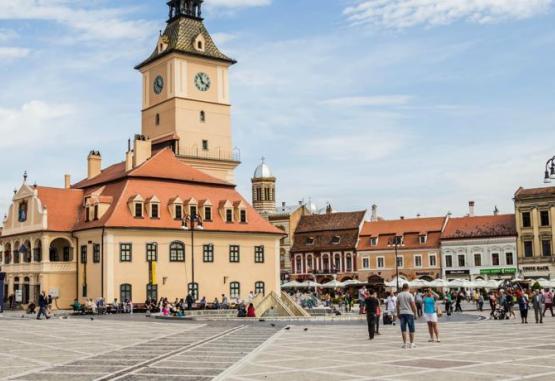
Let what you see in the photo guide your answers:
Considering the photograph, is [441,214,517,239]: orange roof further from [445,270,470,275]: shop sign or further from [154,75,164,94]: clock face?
[154,75,164,94]: clock face

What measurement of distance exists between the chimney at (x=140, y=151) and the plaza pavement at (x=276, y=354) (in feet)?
107

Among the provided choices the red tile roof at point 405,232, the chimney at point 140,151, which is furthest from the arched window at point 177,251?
the red tile roof at point 405,232

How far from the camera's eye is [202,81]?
71812 millimetres

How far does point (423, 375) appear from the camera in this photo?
14531 mm

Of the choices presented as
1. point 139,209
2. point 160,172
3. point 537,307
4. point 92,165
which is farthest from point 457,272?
point 537,307

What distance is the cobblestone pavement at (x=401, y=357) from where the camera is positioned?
1454 cm

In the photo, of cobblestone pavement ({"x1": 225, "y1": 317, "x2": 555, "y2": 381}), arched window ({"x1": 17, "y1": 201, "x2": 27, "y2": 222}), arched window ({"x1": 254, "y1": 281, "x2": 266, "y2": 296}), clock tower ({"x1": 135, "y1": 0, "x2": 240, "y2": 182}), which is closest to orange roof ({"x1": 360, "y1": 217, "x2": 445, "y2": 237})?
clock tower ({"x1": 135, "y1": 0, "x2": 240, "y2": 182})

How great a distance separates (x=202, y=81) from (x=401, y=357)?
186ft

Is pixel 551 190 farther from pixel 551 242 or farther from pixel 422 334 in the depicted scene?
pixel 422 334

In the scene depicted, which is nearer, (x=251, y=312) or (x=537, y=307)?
(x=537, y=307)

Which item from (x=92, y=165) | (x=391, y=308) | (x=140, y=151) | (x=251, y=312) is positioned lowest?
(x=251, y=312)

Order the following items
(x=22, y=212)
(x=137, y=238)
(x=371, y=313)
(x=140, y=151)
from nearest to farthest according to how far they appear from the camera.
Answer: (x=371, y=313)
(x=137, y=238)
(x=22, y=212)
(x=140, y=151)

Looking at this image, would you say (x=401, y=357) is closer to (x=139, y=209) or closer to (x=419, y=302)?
(x=419, y=302)

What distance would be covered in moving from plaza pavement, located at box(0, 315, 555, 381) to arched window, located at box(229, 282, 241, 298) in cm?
2898
